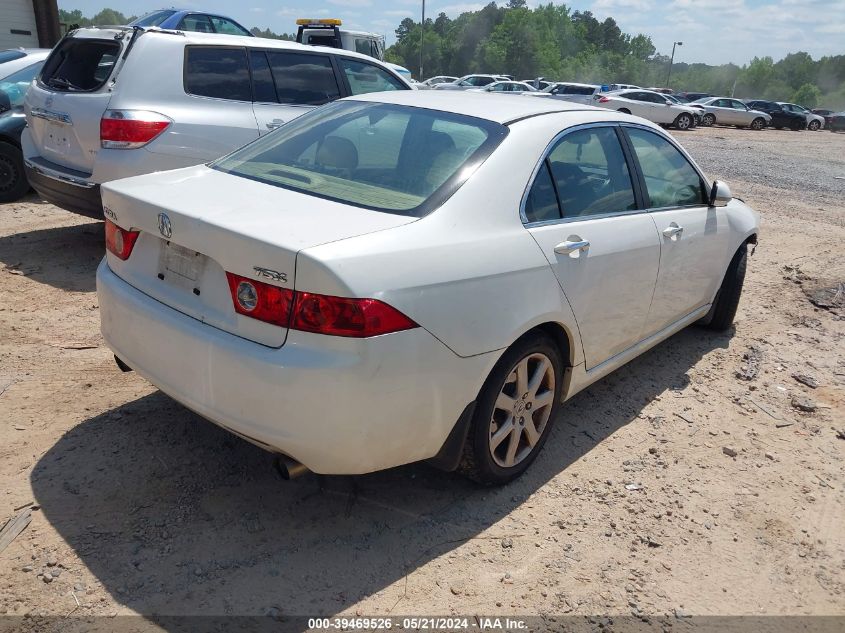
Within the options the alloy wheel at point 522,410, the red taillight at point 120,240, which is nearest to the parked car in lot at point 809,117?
the alloy wheel at point 522,410

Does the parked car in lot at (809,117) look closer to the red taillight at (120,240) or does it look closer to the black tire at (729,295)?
the black tire at (729,295)

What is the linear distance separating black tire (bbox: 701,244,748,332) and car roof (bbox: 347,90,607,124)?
76.9 inches

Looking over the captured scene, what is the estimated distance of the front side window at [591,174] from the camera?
3430 mm

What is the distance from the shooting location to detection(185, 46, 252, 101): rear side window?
6.04 meters

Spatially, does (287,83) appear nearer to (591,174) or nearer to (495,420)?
(591,174)

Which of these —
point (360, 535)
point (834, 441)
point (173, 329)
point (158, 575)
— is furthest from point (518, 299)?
point (834, 441)

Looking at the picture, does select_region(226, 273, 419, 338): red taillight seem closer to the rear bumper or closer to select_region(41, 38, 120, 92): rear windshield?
the rear bumper

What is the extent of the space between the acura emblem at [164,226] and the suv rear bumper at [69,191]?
3.15 metres

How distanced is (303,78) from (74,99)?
2.03m

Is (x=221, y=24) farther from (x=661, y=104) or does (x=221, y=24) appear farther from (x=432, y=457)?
(x=661, y=104)

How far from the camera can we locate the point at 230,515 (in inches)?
116

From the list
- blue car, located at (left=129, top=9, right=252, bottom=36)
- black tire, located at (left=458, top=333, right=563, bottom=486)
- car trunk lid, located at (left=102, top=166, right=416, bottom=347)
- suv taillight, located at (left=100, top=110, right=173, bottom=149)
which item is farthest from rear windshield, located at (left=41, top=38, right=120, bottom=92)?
blue car, located at (left=129, top=9, right=252, bottom=36)

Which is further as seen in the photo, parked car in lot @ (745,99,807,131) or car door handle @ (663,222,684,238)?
parked car in lot @ (745,99,807,131)

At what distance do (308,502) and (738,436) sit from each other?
2.48m
